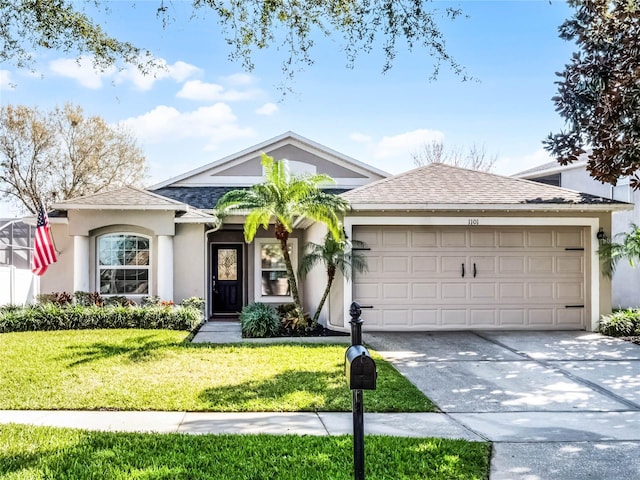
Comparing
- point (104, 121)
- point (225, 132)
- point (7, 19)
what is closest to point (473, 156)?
point (225, 132)

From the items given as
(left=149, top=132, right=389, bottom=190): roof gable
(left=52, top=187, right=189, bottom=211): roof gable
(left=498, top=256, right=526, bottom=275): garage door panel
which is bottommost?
(left=498, top=256, right=526, bottom=275): garage door panel

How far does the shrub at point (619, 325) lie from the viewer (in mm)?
12125

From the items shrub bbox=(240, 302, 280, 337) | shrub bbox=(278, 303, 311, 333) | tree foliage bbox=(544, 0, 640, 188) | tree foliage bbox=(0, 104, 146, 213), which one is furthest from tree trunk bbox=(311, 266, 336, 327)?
tree foliage bbox=(0, 104, 146, 213)

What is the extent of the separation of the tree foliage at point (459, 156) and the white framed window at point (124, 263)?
74.9 ft

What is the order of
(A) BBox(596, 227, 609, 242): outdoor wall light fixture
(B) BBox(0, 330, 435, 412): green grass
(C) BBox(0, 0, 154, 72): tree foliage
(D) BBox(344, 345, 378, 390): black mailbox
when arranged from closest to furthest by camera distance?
(D) BBox(344, 345, 378, 390): black mailbox → (C) BBox(0, 0, 154, 72): tree foliage → (B) BBox(0, 330, 435, 412): green grass → (A) BBox(596, 227, 609, 242): outdoor wall light fixture

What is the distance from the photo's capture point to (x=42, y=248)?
13.8 meters

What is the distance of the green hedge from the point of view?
13227 millimetres

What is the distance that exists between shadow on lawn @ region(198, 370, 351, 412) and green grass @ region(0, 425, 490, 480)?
116 centimetres

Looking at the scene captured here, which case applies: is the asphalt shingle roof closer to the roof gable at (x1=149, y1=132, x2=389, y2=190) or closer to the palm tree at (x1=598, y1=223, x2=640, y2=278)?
the palm tree at (x1=598, y1=223, x2=640, y2=278)

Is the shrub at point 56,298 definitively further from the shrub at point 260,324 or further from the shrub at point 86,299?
the shrub at point 260,324

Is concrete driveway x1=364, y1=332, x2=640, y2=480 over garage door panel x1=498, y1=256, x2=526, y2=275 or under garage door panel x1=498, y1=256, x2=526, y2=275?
under

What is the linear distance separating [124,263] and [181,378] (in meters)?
7.93

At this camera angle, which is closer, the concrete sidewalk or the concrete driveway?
the concrete driveway

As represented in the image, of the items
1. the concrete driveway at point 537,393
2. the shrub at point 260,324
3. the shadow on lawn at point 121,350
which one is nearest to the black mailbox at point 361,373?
the concrete driveway at point 537,393
